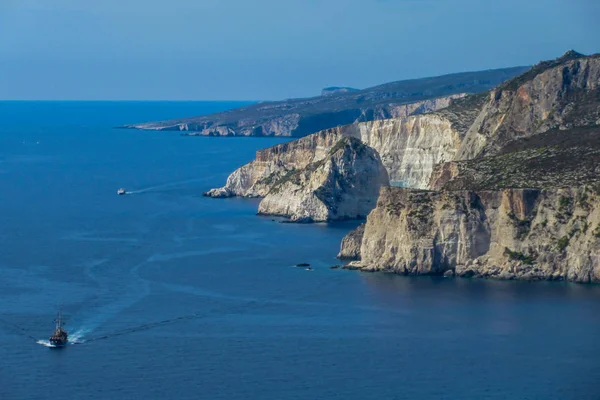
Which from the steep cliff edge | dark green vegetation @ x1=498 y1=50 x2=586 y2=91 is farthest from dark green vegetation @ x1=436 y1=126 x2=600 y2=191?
dark green vegetation @ x1=498 y1=50 x2=586 y2=91

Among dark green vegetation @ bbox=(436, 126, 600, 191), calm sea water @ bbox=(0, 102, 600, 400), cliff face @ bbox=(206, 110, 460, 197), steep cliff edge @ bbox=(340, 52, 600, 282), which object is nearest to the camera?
calm sea water @ bbox=(0, 102, 600, 400)

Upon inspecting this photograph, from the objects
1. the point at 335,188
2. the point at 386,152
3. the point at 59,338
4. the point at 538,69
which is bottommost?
the point at 59,338

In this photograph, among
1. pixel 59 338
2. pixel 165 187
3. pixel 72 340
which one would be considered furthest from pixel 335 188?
pixel 59 338

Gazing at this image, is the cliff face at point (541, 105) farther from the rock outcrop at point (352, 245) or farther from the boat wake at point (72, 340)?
the boat wake at point (72, 340)

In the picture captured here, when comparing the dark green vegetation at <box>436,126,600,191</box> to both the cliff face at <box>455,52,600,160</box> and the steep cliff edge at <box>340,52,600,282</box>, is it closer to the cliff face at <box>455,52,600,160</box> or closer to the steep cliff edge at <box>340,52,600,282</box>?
the steep cliff edge at <box>340,52,600,282</box>

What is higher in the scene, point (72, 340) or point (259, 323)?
point (259, 323)

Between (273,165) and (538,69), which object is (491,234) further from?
(273,165)

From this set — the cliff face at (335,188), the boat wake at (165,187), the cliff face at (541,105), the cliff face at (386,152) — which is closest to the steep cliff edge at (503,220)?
the cliff face at (541,105)
